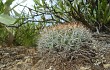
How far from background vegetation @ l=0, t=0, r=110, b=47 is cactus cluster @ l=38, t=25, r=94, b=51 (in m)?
0.89

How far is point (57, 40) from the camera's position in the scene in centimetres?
457

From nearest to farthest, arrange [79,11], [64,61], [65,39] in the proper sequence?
[64,61] → [65,39] → [79,11]

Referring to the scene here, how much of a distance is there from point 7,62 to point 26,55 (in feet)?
1.07

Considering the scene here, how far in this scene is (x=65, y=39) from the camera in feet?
14.8

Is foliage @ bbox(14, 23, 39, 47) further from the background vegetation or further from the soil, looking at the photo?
the soil

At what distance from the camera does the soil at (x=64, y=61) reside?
4.35 m

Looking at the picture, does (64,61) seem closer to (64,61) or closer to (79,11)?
(64,61)

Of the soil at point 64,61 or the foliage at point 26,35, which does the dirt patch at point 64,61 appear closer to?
the soil at point 64,61

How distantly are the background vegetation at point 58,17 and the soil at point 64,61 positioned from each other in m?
0.76

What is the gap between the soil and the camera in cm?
435

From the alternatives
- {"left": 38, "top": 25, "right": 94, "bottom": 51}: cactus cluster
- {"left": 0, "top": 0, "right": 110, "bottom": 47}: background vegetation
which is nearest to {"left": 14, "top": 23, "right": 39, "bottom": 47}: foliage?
{"left": 0, "top": 0, "right": 110, "bottom": 47}: background vegetation

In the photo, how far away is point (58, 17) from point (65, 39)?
178 centimetres

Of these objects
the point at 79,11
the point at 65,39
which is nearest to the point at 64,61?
the point at 65,39

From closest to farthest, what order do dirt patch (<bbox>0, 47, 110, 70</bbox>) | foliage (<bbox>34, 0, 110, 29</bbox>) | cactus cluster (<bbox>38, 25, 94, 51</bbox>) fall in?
dirt patch (<bbox>0, 47, 110, 70</bbox>), cactus cluster (<bbox>38, 25, 94, 51</bbox>), foliage (<bbox>34, 0, 110, 29</bbox>)
